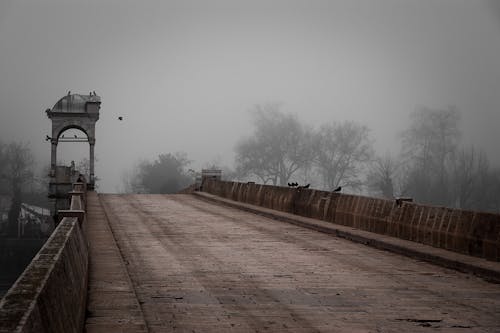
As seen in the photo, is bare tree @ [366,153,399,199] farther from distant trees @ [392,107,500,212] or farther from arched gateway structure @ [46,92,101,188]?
arched gateway structure @ [46,92,101,188]

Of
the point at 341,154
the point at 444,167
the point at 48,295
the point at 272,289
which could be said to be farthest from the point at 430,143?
the point at 48,295

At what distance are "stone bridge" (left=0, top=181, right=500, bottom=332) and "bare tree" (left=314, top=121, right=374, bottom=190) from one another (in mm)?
95184

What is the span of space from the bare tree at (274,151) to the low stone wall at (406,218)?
95.1 meters

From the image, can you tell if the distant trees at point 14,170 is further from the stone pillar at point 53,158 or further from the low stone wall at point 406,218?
the low stone wall at point 406,218

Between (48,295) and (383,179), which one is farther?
(383,179)

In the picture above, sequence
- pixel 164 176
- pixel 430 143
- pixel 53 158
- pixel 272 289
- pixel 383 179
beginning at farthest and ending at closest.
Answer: pixel 164 176 < pixel 430 143 < pixel 383 179 < pixel 53 158 < pixel 272 289

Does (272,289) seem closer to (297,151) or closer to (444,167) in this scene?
(444,167)

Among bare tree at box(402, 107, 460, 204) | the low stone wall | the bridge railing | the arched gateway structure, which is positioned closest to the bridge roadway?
Result: the bridge railing

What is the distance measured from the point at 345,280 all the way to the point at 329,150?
112 m

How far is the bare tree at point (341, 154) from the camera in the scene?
374 feet

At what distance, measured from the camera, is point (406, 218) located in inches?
577

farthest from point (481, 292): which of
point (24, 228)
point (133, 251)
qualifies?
point (24, 228)

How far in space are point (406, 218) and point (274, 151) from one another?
106 meters

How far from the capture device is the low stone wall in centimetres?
1154
